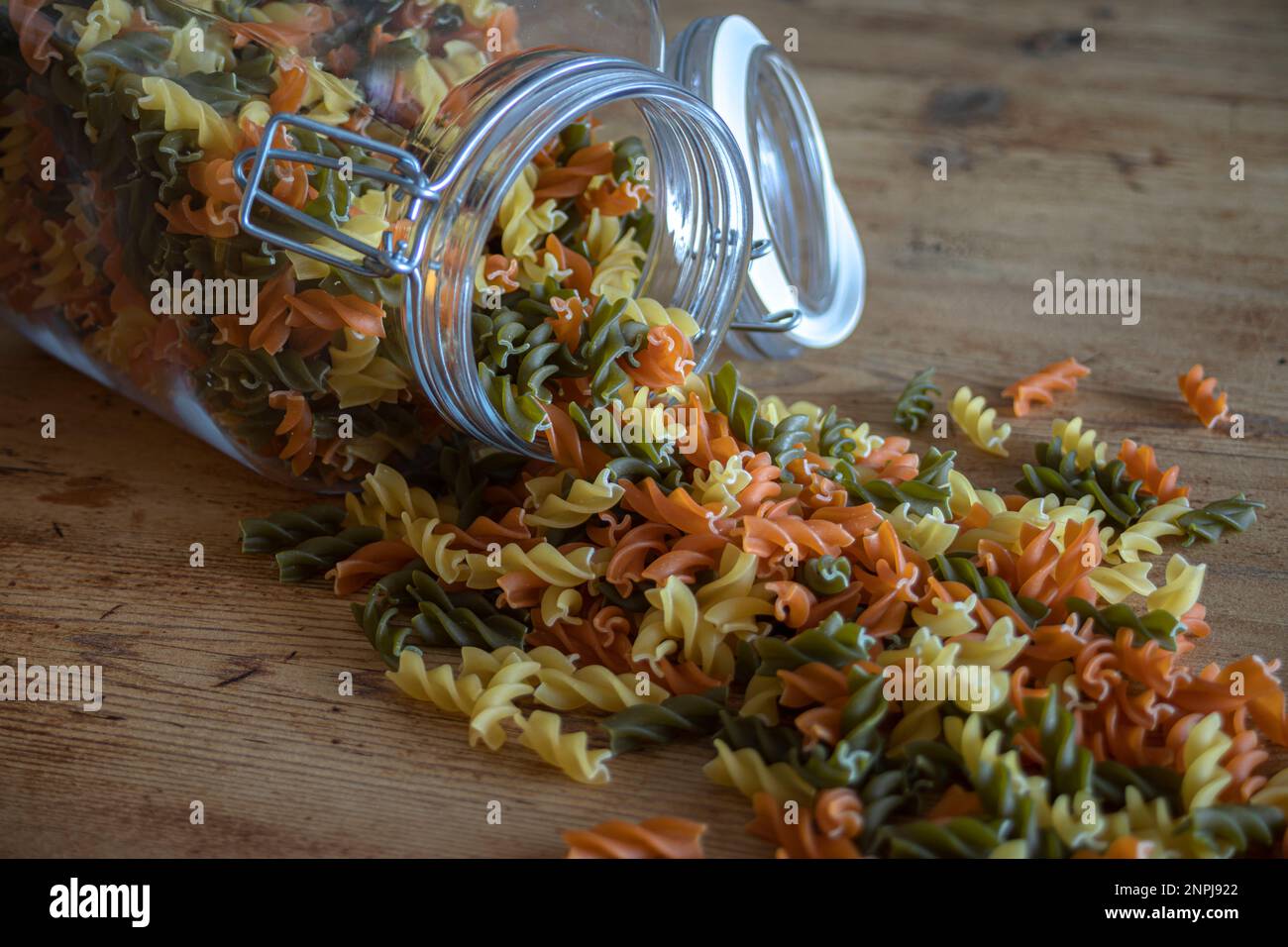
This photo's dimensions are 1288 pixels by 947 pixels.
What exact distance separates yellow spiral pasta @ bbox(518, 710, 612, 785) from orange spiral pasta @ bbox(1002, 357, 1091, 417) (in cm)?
71

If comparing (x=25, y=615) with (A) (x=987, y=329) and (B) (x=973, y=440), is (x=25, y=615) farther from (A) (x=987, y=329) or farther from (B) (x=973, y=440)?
(A) (x=987, y=329)

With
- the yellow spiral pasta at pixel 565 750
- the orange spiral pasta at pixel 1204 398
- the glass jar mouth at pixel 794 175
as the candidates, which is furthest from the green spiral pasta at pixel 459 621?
the orange spiral pasta at pixel 1204 398

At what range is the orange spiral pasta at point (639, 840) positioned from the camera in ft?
3.12

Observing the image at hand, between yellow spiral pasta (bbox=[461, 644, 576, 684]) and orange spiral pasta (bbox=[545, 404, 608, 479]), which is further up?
orange spiral pasta (bbox=[545, 404, 608, 479])

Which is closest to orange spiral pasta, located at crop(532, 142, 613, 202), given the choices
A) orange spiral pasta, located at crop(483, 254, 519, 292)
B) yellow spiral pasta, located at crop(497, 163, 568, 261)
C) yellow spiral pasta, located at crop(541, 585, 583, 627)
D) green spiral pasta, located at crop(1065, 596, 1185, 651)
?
yellow spiral pasta, located at crop(497, 163, 568, 261)

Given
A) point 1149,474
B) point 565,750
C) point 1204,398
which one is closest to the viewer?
point 565,750

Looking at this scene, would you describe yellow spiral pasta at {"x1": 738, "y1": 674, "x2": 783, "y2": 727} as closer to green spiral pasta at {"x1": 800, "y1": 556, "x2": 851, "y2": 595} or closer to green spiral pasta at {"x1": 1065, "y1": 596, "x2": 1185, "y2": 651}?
green spiral pasta at {"x1": 800, "y1": 556, "x2": 851, "y2": 595}

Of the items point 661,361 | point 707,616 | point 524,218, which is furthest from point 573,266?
point 707,616

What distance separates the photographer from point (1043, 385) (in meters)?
1.52

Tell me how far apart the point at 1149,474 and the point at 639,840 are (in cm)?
70

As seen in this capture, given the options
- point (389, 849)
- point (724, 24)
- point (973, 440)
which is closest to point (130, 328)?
point (389, 849)

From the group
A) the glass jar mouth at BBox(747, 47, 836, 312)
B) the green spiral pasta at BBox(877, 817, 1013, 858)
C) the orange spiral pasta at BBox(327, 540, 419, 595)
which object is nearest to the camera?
the green spiral pasta at BBox(877, 817, 1013, 858)

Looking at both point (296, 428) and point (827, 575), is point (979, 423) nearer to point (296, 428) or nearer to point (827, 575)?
point (827, 575)

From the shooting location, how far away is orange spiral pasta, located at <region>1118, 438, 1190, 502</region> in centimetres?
133
